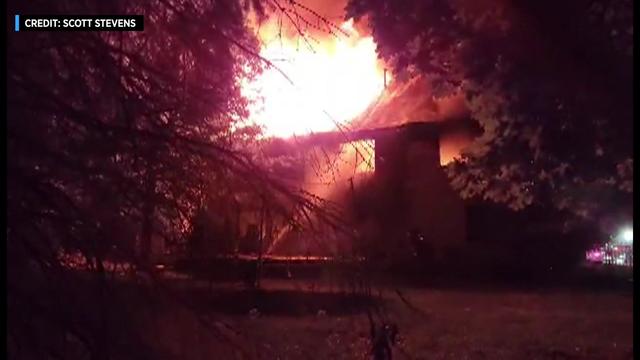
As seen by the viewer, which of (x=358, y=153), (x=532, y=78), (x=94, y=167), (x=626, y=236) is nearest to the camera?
(x=94, y=167)

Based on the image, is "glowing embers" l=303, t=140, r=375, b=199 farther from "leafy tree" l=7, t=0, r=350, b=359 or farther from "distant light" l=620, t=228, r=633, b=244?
"distant light" l=620, t=228, r=633, b=244

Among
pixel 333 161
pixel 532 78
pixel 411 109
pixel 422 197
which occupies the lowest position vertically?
pixel 333 161

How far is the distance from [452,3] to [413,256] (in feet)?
38.8

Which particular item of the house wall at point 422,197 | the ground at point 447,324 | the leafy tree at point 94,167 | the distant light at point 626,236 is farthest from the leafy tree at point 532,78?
the house wall at point 422,197

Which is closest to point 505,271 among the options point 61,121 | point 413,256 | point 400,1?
point 413,256

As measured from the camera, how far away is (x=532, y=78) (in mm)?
11148

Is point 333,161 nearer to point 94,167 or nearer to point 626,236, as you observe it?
point 94,167

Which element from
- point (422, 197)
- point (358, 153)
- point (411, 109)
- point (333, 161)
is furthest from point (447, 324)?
point (411, 109)

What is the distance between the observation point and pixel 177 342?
461cm

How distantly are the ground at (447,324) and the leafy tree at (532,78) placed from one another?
77.5 inches

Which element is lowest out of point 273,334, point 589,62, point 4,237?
point 273,334

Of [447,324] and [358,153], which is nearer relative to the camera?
[358,153]

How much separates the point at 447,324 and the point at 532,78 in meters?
3.65

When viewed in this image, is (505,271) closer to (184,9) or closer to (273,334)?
(273,334)
